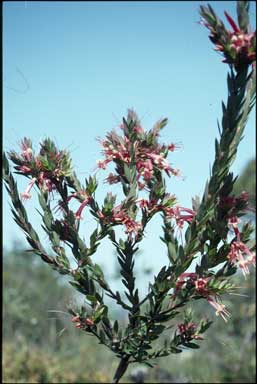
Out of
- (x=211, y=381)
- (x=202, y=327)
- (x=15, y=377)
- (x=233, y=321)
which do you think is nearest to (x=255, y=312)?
(x=233, y=321)

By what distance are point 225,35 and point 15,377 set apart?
558cm

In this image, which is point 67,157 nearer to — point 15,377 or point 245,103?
point 245,103

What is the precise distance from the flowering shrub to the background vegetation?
0.25 metres

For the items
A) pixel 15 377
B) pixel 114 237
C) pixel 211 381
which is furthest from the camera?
pixel 211 381

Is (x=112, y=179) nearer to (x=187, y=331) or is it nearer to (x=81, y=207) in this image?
(x=81, y=207)

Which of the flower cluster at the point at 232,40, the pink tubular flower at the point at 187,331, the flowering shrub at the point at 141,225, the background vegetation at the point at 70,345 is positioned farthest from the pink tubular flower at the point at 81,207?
the flower cluster at the point at 232,40

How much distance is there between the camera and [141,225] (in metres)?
2.83

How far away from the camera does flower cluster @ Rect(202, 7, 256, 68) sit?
2.37 meters

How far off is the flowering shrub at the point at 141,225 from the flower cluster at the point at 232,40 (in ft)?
0.34

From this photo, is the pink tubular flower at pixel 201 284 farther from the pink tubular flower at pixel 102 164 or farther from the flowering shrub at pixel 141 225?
the pink tubular flower at pixel 102 164

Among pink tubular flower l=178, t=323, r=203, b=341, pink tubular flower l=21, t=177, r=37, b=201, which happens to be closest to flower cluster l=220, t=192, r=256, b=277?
pink tubular flower l=178, t=323, r=203, b=341

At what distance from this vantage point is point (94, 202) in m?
2.89

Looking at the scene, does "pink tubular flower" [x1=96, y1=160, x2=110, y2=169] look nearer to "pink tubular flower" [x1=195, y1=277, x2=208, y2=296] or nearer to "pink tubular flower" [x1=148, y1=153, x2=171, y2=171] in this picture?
"pink tubular flower" [x1=148, y1=153, x2=171, y2=171]

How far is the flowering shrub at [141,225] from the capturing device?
259 cm
